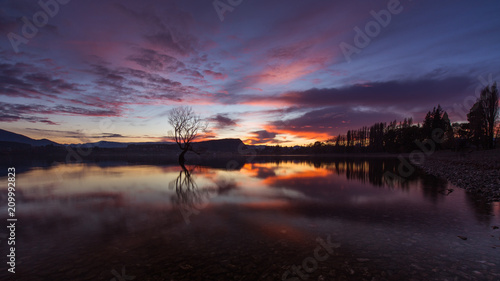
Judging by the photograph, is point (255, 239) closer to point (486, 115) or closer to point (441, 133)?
point (486, 115)

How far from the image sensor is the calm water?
544 cm

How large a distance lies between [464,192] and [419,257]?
14093 millimetres

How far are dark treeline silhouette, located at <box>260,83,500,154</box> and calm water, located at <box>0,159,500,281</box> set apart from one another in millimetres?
56998

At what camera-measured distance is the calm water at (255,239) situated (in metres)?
5.44

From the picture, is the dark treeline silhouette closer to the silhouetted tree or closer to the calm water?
the silhouetted tree

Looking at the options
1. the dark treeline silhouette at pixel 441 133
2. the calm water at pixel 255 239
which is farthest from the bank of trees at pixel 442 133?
the calm water at pixel 255 239

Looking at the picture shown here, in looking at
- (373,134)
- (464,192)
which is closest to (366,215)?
(464,192)

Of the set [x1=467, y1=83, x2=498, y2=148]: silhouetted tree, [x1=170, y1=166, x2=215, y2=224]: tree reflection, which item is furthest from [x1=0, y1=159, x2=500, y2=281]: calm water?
[x1=467, y1=83, x2=498, y2=148]: silhouetted tree

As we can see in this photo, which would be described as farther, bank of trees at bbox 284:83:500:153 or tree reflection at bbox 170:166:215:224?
bank of trees at bbox 284:83:500:153

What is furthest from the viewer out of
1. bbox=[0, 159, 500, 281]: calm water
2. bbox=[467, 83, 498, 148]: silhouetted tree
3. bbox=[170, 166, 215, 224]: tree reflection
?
bbox=[467, 83, 498, 148]: silhouetted tree

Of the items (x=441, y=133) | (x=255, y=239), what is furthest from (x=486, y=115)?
(x=255, y=239)

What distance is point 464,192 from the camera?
1529cm

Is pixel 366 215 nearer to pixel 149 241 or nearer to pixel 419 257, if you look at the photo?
pixel 419 257

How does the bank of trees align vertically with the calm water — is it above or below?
above
